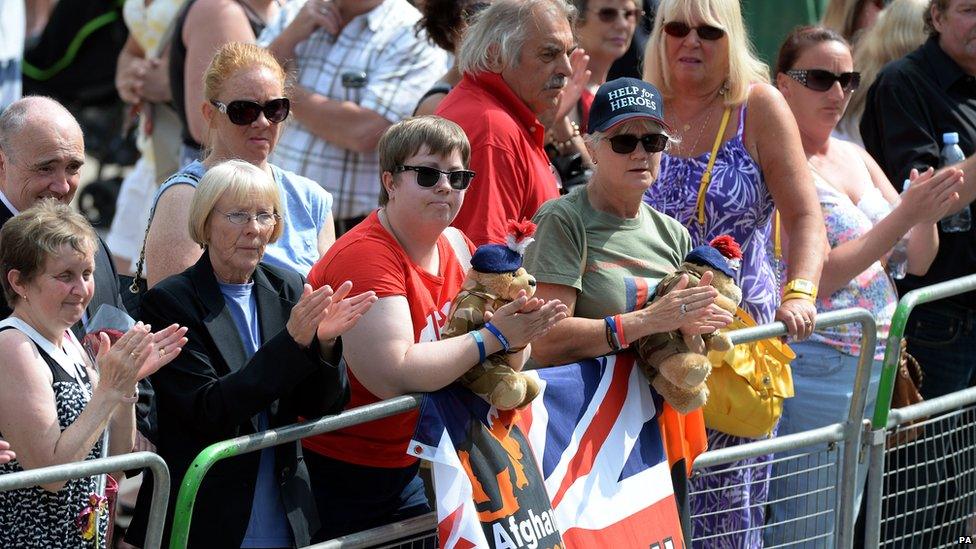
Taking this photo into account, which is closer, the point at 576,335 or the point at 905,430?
the point at 576,335

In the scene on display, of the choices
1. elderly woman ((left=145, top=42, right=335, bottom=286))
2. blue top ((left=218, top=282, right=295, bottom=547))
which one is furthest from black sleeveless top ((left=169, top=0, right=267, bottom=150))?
blue top ((left=218, top=282, right=295, bottom=547))

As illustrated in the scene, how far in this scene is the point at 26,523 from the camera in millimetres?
3361

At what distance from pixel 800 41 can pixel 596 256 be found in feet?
5.93

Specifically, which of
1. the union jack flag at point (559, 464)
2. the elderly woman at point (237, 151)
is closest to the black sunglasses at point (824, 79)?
the union jack flag at point (559, 464)

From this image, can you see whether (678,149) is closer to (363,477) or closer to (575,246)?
(575,246)

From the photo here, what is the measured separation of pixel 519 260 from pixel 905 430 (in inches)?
79.5

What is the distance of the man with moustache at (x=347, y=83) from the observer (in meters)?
5.90

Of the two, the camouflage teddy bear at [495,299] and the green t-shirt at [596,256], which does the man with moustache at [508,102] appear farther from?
the camouflage teddy bear at [495,299]

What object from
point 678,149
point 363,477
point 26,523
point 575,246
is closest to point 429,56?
point 678,149

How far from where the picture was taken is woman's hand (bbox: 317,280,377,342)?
11.5ft

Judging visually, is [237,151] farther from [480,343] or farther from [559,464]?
[559,464]

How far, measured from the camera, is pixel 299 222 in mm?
4535

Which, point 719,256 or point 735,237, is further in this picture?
point 735,237

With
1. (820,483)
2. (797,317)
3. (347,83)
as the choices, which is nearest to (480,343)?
(797,317)
